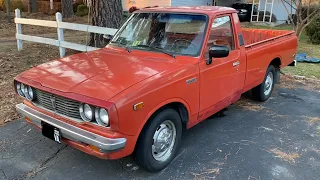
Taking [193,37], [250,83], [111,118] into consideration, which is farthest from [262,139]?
[111,118]

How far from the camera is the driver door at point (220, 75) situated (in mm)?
3984

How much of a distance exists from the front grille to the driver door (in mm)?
1600

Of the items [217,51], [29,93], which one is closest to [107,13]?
[29,93]

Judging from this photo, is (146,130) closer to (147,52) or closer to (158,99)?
(158,99)

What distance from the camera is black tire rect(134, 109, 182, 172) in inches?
128

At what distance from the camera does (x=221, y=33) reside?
4375 millimetres

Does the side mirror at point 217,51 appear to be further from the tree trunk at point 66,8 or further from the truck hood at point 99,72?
the tree trunk at point 66,8

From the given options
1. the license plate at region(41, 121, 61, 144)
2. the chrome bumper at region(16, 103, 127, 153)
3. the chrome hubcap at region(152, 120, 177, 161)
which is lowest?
the chrome hubcap at region(152, 120, 177, 161)

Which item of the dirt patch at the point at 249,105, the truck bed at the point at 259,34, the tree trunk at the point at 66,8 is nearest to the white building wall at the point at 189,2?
the tree trunk at the point at 66,8

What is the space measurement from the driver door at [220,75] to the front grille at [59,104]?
160cm

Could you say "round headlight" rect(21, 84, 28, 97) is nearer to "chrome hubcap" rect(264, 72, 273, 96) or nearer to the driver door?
Answer: the driver door

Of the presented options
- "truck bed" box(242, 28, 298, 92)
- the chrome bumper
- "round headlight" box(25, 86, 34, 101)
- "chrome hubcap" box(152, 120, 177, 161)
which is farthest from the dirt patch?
"round headlight" box(25, 86, 34, 101)

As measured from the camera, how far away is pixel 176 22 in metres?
4.22

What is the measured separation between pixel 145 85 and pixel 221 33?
178cm
